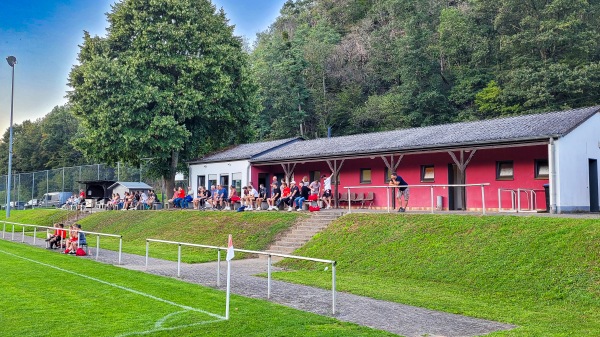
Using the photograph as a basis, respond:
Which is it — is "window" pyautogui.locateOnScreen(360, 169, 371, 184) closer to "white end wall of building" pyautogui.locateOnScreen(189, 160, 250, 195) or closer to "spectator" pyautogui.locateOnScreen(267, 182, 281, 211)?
"spectator" pyautogui.locateOnScreen(267, 182, 281, 211)

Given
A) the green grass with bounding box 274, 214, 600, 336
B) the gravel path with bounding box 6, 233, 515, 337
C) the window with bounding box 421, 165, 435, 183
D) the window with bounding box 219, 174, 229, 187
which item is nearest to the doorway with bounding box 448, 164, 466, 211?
the window with bounding box 421, 165, 435, 183

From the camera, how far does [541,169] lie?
70.1 feet

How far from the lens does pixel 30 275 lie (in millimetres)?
14117

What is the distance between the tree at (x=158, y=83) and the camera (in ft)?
116

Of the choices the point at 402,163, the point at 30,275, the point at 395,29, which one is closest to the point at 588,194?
the point at 402,163

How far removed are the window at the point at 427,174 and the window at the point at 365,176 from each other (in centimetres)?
305

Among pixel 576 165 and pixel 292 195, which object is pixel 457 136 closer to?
pixel 576 165

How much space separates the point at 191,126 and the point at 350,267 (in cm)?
2538

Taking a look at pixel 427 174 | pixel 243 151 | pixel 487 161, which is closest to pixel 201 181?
pixel 243 151

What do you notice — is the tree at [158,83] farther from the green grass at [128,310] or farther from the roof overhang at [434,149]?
the green grass at [128,310]

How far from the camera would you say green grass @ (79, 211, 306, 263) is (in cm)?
2147

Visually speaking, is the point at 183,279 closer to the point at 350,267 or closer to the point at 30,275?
the point at 30,275

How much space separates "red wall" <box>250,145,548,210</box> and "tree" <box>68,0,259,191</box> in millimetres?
13557

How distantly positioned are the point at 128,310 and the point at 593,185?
18.7m
